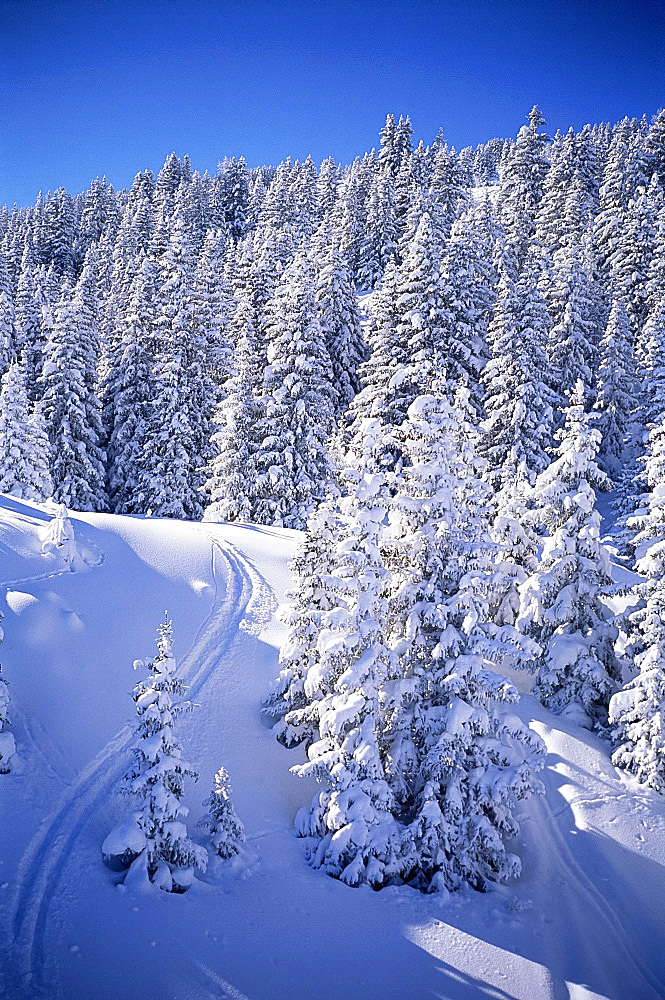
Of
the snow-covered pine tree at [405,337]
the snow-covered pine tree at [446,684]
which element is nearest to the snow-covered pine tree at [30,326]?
the snow-covered pine tree at [405,337]

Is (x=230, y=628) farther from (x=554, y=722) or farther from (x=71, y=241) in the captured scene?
(x=71, y=241)

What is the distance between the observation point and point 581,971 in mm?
8930

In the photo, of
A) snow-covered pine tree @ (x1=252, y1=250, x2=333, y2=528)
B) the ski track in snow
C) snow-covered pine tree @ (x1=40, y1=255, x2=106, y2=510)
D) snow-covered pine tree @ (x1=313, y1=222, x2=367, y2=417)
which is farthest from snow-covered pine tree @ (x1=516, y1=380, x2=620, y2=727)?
snow-covered pine tree @ (x1=40, y1=255, x2=106, y2=510)

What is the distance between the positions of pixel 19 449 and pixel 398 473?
1929 centimetres

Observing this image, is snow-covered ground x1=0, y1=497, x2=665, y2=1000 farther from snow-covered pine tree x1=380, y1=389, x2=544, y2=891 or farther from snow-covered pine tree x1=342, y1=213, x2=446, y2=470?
snow-covered pine tree x1=342, y1=213, x2=446, y2=470

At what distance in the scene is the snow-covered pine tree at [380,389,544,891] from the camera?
33.4 ft

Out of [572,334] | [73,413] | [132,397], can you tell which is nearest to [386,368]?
[572,334]

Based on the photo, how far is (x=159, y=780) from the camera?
8.70m

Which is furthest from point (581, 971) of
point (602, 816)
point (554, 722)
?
point (554, 722)

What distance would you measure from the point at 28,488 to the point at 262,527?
1147cm

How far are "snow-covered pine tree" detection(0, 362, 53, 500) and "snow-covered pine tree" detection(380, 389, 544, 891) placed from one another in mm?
21465

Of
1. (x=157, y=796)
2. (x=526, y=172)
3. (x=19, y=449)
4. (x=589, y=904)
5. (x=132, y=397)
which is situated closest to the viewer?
(x=157, y=796)

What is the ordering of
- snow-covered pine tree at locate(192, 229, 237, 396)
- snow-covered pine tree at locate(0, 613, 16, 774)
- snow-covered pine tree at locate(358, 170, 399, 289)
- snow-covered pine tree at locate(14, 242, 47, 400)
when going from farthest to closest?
snow-covered pine tree at locate(358, 170, 399, 289), snow-covered pine tree at locate(14, 242, 47, 400), snow-covered pine tree at locate(192, 229, 237, 396), snow-covered pine tree at locate(0, 613, 16, 774)

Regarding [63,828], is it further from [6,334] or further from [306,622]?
[6,334]
